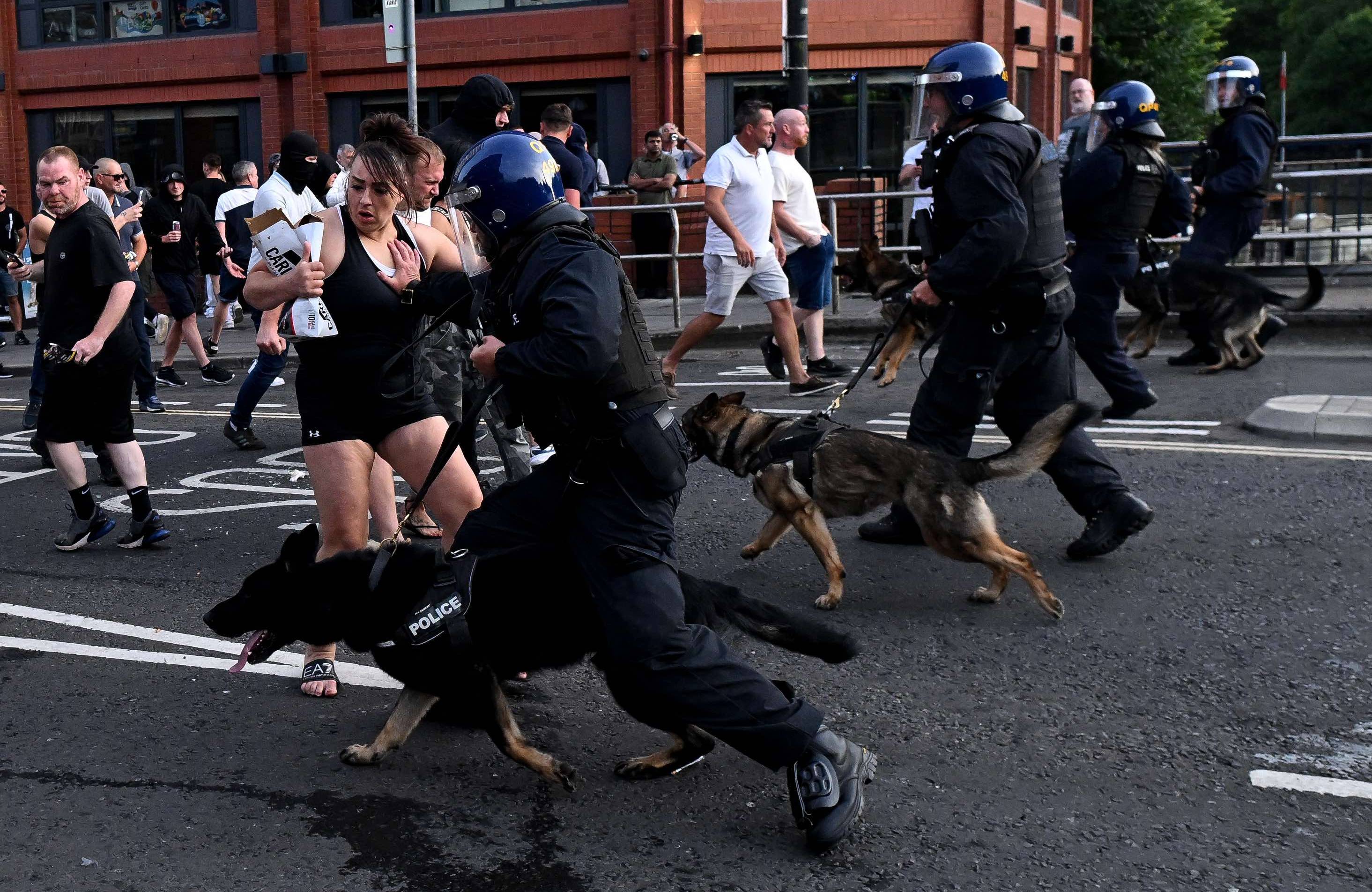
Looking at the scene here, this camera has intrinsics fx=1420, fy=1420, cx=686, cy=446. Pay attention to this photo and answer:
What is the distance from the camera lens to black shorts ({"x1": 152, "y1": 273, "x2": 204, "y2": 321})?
12883 mm

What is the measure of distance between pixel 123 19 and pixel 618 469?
21.5m

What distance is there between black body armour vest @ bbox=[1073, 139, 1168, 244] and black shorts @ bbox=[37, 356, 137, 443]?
18.1ft

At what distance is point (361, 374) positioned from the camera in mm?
4859

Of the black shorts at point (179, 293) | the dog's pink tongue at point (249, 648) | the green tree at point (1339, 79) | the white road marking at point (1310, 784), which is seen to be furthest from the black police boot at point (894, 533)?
the green tree at point (1339, 79)

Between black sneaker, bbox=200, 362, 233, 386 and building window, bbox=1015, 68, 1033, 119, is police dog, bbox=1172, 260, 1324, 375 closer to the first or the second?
black sneaker, bbox=200, 362, 233, 386

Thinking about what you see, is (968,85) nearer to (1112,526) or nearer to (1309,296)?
Answer: (1112,526)

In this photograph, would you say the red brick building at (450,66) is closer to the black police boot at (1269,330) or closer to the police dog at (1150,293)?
the police dog at (1150,293)

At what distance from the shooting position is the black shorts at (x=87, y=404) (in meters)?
6.91

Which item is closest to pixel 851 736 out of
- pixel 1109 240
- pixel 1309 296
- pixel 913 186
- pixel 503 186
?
pixel 503 186

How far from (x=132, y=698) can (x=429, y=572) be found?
1582 millimetres

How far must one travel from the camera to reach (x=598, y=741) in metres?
4.43

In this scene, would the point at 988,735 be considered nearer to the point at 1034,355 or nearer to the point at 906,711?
the point at 906,711

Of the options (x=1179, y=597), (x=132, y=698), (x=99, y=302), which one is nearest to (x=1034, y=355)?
(x=1179, y=597)

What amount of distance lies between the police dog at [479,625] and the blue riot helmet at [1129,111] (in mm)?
5712
